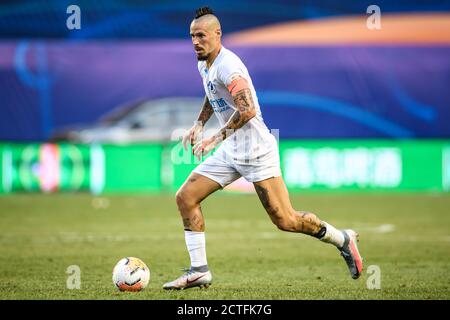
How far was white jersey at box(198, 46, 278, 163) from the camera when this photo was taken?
848 cm

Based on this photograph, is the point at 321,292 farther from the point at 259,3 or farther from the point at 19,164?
the point at 259,3

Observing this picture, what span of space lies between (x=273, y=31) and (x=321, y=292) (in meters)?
16.8

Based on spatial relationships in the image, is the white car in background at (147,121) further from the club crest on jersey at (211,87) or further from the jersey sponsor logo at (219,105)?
the club crest on jersey at (211,87)

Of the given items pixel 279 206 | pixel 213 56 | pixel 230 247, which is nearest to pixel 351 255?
pixel 279 206

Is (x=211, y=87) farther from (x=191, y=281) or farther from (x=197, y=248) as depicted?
(x=191, y=281)

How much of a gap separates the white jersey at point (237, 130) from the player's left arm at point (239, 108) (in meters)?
0.16

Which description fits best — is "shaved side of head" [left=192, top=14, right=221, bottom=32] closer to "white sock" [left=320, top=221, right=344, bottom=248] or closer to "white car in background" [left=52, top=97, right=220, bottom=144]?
"white sock" [left=320, top=221, right=344, bottom=248]

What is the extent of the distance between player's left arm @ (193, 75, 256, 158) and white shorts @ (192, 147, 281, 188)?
0.42m

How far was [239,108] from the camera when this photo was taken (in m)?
8.24

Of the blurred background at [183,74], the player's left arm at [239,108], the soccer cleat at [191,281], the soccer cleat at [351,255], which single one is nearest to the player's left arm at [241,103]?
the player's left arm at [239,108]

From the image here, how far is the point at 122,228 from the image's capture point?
14305 millimetres

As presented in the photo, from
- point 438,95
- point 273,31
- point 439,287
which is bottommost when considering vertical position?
point 439,287

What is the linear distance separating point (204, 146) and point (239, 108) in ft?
1.45
